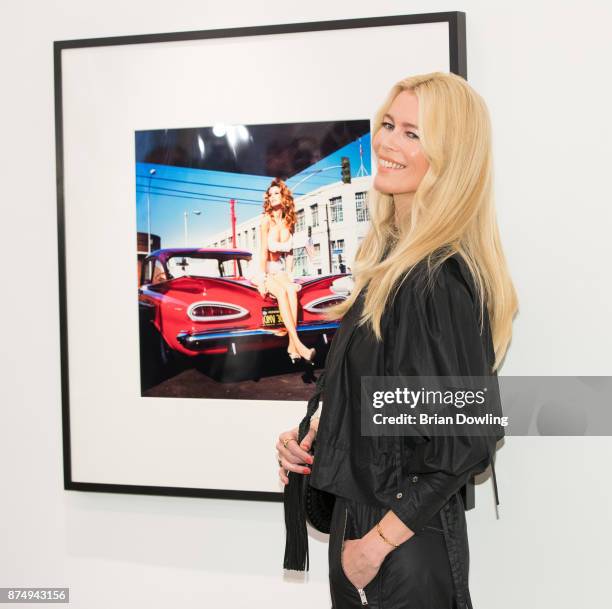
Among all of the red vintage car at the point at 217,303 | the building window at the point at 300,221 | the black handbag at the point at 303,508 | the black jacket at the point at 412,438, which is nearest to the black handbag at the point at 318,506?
the black handbag at the point at 303,508

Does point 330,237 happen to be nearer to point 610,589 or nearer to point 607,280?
point 607,280

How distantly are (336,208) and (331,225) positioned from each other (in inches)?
1.7

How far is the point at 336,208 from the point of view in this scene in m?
1.74

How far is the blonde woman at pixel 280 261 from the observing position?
1.77 meters

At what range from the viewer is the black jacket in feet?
3.66

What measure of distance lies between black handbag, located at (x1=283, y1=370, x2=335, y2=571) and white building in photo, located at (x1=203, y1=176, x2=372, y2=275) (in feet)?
1.43

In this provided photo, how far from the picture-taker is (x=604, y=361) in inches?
63.5

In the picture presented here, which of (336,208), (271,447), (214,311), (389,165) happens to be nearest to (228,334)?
(214,311)

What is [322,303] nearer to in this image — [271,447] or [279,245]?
[279,245]

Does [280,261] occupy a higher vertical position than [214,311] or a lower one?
higher

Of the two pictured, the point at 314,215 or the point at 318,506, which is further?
the point at 314,215

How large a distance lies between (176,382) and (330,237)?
0.55 metres

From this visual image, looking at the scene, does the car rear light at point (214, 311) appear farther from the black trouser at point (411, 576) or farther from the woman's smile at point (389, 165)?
the black trouser at point (411, 576)

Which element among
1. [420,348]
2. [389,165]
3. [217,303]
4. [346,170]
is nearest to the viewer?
[420,348]
